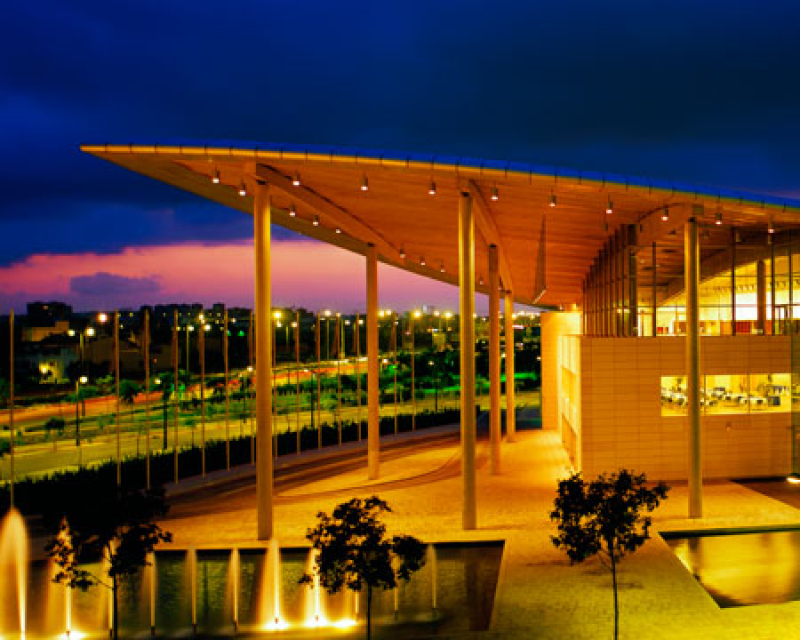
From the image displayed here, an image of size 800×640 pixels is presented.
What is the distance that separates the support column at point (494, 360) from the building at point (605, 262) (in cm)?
9

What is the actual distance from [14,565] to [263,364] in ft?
20.8

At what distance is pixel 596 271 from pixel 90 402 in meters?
37.3

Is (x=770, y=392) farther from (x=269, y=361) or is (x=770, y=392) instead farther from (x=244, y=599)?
(x=244, y=599)

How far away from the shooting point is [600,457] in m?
19.2

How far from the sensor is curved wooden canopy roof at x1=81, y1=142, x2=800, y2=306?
13234 millimetres

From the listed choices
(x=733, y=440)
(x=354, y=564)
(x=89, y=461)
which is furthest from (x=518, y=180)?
(x=89, y=461)

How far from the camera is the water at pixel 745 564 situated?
1101 cm

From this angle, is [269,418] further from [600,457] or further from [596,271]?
[596,271]

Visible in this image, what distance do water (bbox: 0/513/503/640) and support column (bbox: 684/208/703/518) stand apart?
16.3 ft

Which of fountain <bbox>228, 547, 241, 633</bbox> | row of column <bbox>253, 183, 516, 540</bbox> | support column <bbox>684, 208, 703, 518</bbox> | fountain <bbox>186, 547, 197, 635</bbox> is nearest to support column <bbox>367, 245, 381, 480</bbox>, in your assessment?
row of column <bbox>253, 183, 516, 540</bbox>

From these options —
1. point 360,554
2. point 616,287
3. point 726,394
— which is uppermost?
point 616,287

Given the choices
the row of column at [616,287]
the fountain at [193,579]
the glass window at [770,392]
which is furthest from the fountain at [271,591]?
the glass window at [770,392]

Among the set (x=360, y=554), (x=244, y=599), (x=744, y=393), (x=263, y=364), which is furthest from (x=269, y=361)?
(x=744, y=393)

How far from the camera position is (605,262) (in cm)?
2481
